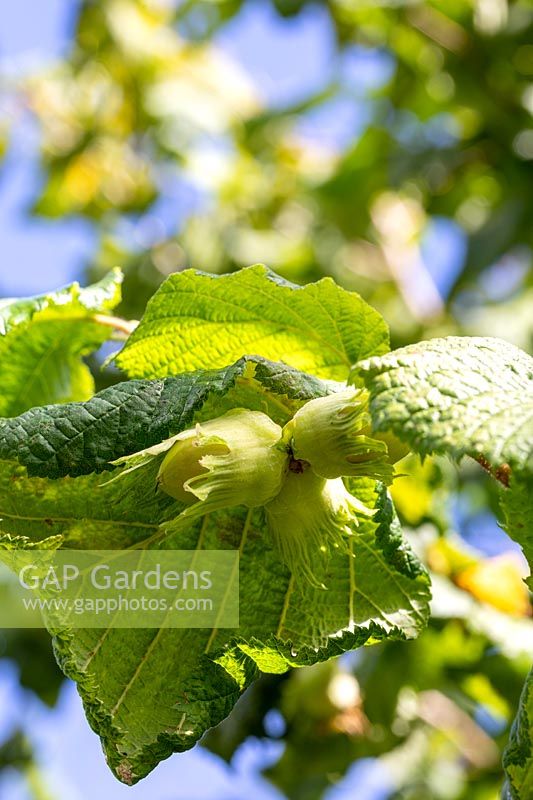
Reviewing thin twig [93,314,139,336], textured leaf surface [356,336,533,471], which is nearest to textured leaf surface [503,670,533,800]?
textured leaf surface [356,336,533,471]

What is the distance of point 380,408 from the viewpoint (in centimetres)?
76

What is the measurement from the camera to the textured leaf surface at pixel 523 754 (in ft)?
2.95

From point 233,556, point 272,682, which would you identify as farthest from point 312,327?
point 272,682

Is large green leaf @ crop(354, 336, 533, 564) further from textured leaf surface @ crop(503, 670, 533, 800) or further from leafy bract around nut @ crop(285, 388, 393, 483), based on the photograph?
textured leaf surface @ crop(503, 670, 533, 800)

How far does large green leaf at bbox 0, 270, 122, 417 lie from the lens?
3.87ft

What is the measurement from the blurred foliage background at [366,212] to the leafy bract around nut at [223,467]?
2.71 ft

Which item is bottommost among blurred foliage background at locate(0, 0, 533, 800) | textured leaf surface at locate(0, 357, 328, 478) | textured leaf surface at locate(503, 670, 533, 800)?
blurred foliage background at locate(0, 0, 533, 800)

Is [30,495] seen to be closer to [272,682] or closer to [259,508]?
[259,508]

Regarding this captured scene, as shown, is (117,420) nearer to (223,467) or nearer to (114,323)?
(223,467)

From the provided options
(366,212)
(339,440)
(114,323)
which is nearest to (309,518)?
(339,440)

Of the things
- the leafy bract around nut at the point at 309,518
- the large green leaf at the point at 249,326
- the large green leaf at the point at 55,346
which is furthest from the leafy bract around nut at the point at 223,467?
the large green leaf at the point at 55,346

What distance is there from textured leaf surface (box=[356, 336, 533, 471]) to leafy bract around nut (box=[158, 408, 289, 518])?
0.12 meters

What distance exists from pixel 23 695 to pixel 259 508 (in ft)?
6.32

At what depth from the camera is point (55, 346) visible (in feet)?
4.09
